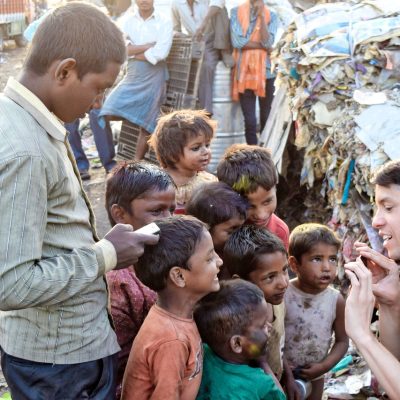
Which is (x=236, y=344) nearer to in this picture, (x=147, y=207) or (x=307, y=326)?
(x=147, y=207)

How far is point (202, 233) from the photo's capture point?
85.7 inches

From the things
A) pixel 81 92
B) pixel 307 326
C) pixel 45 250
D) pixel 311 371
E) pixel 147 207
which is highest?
pixel 81 92

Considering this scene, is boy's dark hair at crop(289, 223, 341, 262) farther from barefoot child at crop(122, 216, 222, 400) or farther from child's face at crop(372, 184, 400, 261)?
barefoot child at crop(122, 216, 222, 400)

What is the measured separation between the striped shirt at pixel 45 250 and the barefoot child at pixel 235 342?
1.28 ft

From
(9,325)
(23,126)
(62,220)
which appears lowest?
(9,325)

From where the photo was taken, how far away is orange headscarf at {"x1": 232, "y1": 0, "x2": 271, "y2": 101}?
7672 millimetres

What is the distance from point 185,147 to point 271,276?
1111mm

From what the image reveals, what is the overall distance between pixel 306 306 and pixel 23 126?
1.72 m

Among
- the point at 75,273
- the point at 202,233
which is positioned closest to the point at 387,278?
the point at 202,233

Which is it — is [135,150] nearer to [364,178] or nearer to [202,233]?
[364,178]

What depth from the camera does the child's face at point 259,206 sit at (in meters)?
3.00

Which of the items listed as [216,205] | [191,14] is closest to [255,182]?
[216,205]

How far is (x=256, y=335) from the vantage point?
2.25 m

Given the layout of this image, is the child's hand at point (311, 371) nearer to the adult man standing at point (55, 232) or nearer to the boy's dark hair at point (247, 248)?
the boy's dark hair at point (247, 248)
